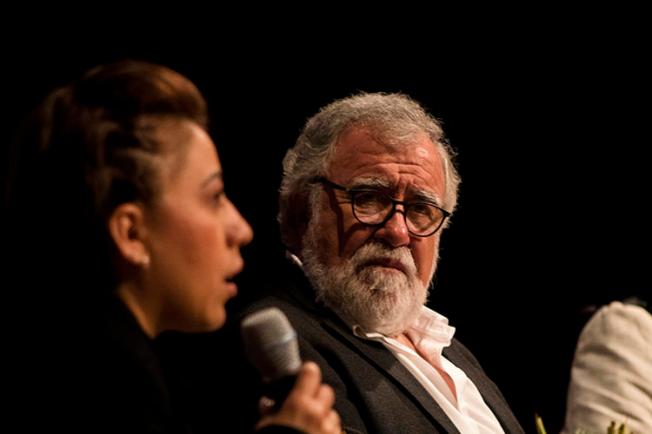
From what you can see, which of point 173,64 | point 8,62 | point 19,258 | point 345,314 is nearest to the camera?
point 19,258

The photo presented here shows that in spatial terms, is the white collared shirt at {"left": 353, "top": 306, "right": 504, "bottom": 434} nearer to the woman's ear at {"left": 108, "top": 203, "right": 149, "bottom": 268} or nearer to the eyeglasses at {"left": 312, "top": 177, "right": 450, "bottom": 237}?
the eyeglasses at {"left": 312, "top": 177, "right": 450, "bottom": 237}

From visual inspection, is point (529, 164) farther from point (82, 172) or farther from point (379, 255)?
point (82, 172)

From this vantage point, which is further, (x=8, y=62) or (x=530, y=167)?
(x=530, y=167)

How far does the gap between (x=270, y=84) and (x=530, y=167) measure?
140 centimetres

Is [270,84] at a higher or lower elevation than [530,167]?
higher

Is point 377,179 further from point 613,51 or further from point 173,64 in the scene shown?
point 613,51

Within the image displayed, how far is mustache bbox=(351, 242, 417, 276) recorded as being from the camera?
8.77 ft

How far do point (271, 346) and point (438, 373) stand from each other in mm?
1371

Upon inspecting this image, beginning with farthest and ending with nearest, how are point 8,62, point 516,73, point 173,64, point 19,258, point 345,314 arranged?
point 516,73 < point 173,64 < point 8,62 < point 345,314 < point 19,258

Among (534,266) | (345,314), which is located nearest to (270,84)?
(345,314)

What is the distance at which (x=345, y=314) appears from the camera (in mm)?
2656

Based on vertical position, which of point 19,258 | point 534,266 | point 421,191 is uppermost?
point 19,258

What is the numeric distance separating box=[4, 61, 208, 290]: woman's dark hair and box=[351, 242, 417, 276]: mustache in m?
1.31

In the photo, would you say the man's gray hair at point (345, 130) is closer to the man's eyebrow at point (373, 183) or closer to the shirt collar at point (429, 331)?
the man's eyebrow at point (373, 183)
